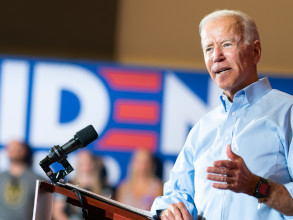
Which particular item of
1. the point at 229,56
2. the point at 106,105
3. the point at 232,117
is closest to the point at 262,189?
the point at 232,117

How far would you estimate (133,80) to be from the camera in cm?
541

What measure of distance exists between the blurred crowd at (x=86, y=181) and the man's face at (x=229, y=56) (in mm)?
3472

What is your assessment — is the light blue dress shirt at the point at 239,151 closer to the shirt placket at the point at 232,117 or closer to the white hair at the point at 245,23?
the shirt placket at the point at 232,117

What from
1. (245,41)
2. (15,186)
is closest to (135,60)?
(15,186)

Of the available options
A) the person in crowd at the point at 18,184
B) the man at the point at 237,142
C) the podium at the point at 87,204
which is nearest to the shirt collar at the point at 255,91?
the man at the point at 237,142

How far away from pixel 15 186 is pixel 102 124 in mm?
1096

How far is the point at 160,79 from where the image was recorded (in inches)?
211

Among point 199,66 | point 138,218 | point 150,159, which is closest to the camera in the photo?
point 138,218

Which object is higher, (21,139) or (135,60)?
(135,60)

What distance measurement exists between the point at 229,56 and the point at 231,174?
53 centimetres

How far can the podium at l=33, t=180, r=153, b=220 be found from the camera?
159cm

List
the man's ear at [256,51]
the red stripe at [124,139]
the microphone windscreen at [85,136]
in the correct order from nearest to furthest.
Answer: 1. the microphone windscreen at [85,136]
2. the man's ear at [256,51]
3. the red stripe at [124,139]

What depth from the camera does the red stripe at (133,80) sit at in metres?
5.37

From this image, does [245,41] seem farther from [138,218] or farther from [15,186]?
[15,186]
